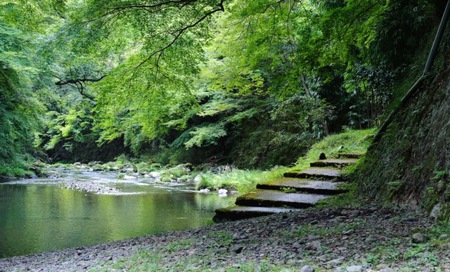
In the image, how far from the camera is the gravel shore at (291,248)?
259 centimetres

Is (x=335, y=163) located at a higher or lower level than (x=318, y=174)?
higher

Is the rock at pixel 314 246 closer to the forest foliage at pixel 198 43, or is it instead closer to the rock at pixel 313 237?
the rock at pixel 313 237

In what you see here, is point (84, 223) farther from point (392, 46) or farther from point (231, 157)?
point (231, 157)

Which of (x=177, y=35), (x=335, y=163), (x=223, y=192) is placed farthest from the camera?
(x=223, y=192)

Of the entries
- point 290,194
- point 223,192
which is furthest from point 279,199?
point 223,192

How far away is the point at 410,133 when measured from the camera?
4469 millimetres

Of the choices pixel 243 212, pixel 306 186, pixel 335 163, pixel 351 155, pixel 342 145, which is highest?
pixel 342 145

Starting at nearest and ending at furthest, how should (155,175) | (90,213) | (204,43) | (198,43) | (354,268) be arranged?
(354,268) < (198,43) < (204,43) < (90,213) < (155,175)

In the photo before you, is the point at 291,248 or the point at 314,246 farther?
the point at 291,248

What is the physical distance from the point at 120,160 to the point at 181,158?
6573 mm

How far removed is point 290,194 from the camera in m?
6.32

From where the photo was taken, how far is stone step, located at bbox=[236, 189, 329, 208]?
5.81 m

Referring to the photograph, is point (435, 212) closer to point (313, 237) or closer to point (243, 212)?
point (313, 237)

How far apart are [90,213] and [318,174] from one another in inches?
214
